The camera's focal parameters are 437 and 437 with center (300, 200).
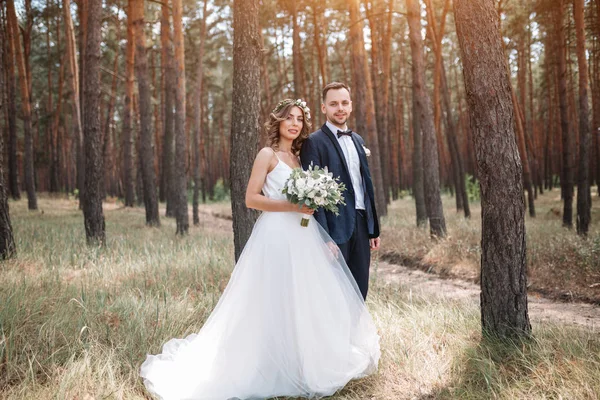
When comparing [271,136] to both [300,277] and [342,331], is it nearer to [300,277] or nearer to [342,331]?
[300,277]

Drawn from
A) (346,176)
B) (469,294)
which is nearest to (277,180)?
(346,176)

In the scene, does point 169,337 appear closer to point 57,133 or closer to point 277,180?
point 277,180

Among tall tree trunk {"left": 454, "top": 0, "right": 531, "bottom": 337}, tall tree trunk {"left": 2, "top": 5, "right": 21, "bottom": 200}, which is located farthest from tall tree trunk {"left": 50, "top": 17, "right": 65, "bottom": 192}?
tall tree trunk {"left": 454, "top": 0, "right": 531, "bottom": 337}

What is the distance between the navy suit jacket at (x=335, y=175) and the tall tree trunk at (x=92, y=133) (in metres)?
6.09

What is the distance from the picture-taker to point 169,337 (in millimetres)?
4203

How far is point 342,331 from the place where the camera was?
3545mm

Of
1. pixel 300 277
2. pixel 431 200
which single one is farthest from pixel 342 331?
pixel 431 200

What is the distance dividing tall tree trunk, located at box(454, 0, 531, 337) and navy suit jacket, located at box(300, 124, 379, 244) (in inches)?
38.3

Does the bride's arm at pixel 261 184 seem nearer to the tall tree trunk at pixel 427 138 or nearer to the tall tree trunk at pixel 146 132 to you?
the tall tree trunk at pixel 427 138

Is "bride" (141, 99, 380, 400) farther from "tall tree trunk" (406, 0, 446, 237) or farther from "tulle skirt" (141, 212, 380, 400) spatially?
"tall tree trunk" (406, 0, 446, 237)

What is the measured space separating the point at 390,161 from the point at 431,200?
17.8 m

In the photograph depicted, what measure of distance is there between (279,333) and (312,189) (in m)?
1.20

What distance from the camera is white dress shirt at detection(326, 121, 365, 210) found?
390 centimetres

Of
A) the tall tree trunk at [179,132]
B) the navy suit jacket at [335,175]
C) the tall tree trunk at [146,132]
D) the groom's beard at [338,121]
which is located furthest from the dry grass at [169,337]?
the tall tree trunk at [146,132]
